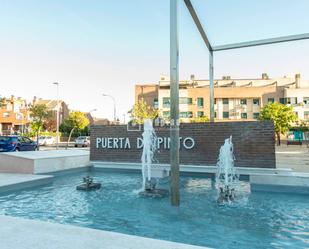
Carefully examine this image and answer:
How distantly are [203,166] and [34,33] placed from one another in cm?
1060

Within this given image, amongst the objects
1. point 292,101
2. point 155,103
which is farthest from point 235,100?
point 155,103

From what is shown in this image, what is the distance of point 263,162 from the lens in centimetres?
1049

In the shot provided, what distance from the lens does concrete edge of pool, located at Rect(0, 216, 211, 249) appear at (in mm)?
3312

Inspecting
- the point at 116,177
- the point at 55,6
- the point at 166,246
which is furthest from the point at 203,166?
the point at 55,6

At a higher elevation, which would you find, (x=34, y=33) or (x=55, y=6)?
(x=55, y=6)

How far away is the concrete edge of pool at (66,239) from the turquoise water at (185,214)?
1204 mm

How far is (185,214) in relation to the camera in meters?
6.06

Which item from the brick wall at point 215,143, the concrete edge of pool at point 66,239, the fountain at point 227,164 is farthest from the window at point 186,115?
the concrete edge of pool at point 66,239

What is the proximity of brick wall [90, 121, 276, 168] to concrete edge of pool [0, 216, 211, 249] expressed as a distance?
8.06 metres

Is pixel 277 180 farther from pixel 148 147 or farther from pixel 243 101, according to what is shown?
pixel 243 101

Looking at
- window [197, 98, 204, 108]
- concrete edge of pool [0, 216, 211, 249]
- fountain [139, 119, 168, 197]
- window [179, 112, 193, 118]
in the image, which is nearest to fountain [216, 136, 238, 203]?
fountain [139, 119, 168, 197]

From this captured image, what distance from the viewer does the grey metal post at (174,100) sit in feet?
20.7

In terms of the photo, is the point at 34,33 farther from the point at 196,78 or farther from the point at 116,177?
the point at 196,78

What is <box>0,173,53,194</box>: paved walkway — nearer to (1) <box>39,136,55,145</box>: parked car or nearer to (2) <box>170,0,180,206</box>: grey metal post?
(2) <box>170,0,180,206</box>: grey metal post
